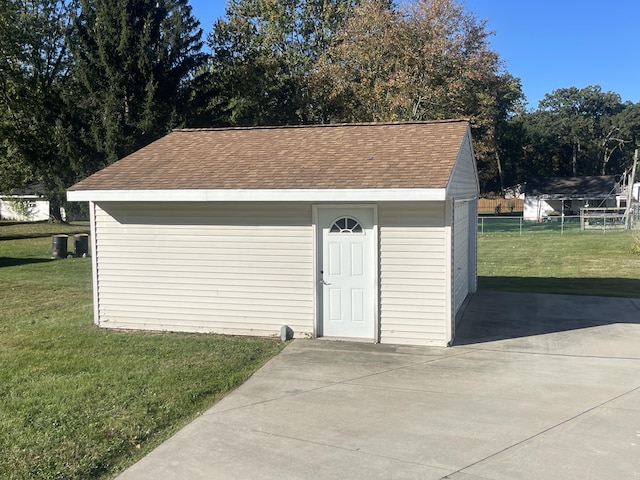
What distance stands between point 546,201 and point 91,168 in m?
42.5

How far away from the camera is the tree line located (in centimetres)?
2595

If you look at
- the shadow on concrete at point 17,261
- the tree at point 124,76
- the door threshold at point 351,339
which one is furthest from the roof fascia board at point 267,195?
the tree at point 124,76

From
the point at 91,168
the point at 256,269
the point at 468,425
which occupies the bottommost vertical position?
the point at 468,425

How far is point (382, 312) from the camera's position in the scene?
26.7 ft

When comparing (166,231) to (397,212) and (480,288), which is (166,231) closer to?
(397,212)

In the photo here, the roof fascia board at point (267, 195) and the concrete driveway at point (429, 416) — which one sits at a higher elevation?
the roof fascia board at point (267, 195)

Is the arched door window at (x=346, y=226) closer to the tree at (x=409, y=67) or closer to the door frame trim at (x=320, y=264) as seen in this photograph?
the door frame trim at (x=320, y=264)

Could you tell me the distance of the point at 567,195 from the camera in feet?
172

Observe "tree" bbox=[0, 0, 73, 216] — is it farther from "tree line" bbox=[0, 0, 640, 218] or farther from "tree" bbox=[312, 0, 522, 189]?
"tree" bbox=[312, 0, 522, 189]

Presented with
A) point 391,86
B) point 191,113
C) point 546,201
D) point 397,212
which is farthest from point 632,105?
point 397,212

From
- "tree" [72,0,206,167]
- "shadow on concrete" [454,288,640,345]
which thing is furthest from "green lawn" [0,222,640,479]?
"tree" [72,0,206,167]

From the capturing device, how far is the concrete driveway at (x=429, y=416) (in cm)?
442

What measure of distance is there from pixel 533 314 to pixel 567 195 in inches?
A: 1854

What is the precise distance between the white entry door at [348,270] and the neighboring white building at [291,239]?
2cm
